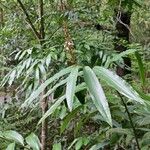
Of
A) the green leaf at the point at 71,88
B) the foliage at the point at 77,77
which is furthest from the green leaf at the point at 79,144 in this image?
the green leaf at the point at 71,88

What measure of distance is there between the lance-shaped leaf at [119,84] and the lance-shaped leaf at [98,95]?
0.03m

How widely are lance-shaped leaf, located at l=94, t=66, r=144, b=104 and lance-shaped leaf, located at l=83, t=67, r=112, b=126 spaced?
0.03 meters

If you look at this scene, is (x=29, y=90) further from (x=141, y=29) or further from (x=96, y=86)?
(x=141, y=29)

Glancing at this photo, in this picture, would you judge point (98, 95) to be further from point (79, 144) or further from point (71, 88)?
point (79, 144)

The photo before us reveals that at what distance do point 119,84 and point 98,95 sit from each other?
0.06 metres

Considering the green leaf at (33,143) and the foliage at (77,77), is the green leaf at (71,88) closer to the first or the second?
the foliage at (77,77)

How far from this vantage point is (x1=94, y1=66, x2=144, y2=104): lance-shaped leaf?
32.8 inches

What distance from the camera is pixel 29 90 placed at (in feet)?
5.17

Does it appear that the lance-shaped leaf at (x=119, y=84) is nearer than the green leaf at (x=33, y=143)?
Yes

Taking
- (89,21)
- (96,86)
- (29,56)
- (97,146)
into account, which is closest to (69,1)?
(89,21)

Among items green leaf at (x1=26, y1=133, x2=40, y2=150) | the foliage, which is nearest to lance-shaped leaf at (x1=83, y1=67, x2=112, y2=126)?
the foliage

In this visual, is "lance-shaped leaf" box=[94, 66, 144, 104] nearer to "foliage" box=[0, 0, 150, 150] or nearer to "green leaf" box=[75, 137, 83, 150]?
"foliage" box=[0, 0, 150, 150]

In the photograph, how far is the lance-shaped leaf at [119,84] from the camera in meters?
0.83

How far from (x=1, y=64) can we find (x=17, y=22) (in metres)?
0.84
